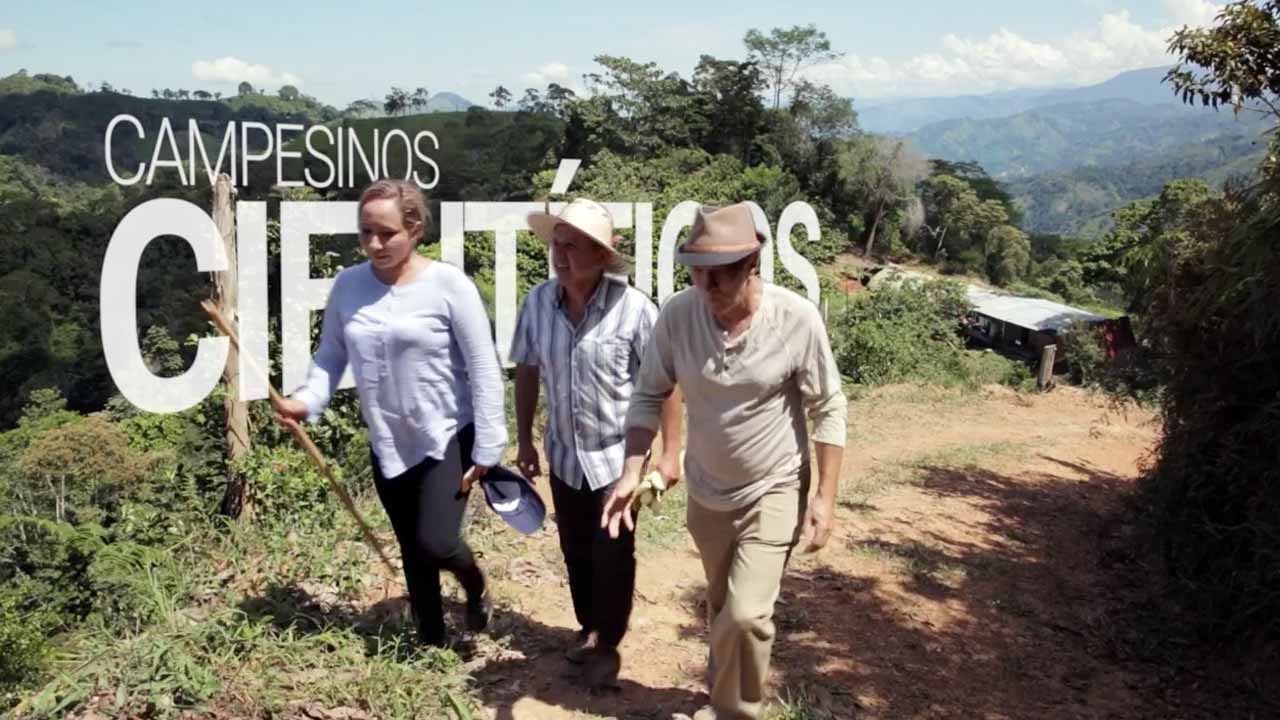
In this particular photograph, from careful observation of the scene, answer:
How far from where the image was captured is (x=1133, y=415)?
10.9m

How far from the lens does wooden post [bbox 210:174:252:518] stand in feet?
16.2

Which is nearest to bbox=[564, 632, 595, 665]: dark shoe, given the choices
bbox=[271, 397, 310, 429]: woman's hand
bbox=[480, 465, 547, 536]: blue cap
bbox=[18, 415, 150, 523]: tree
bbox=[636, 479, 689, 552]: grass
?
bbox=[480, 465, 547, 536]: blue cap

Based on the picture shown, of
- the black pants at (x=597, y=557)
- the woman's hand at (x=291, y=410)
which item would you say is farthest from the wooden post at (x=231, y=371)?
the black pants at (x=597, y=557)

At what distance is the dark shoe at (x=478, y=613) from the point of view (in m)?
3.27

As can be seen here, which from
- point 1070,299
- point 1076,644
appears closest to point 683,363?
point 1076,644

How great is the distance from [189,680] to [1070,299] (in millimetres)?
51237

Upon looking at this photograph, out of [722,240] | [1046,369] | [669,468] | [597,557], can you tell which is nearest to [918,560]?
[597,557]

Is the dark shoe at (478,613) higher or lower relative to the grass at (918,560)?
higher

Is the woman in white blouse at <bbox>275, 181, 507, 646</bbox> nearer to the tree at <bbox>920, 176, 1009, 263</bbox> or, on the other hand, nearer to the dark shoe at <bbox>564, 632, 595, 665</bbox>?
the dark shoe at <bbox>564, 632, 595, 665</bbox>

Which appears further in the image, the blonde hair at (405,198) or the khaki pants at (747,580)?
the blonde hair at (405,198)

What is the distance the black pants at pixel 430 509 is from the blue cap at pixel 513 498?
119 millimetres

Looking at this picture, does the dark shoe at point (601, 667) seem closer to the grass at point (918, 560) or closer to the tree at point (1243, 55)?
the grass at point (918, 560)

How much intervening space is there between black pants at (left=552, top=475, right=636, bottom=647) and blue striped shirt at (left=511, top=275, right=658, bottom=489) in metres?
0.08

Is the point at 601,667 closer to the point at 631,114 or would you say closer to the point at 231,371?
the point at 231,371
